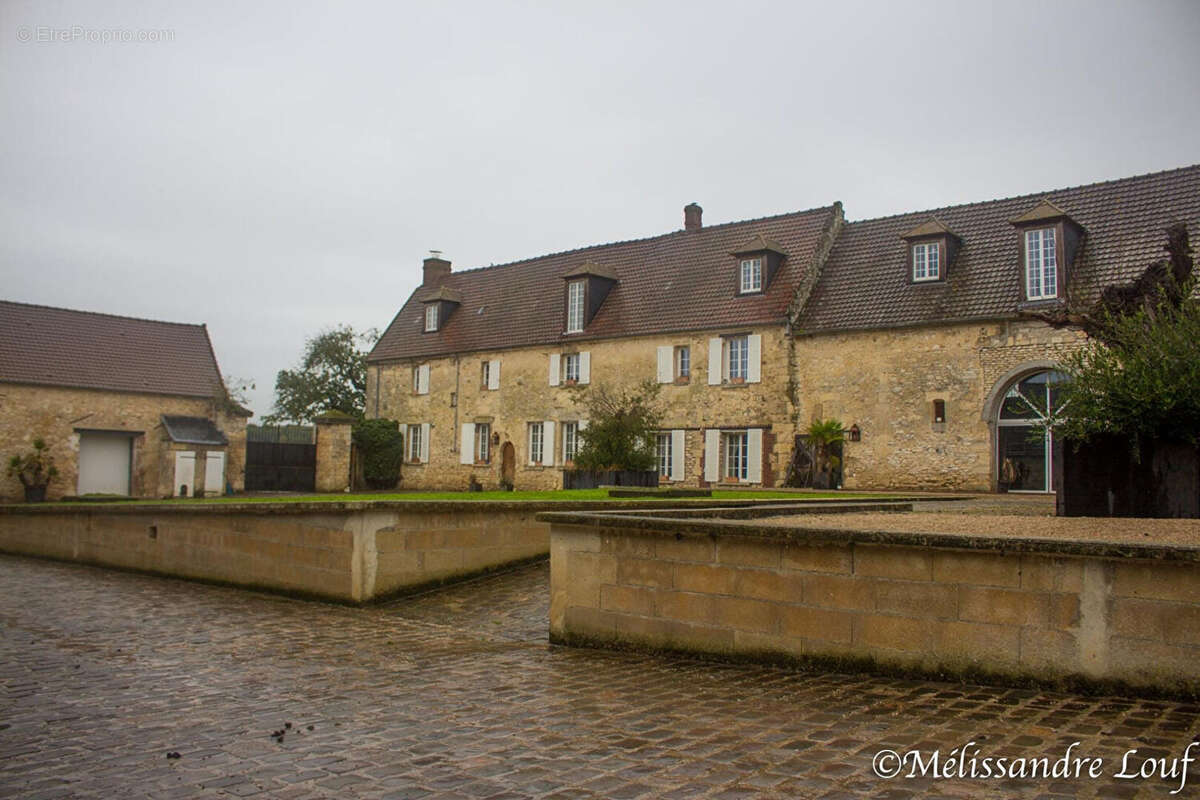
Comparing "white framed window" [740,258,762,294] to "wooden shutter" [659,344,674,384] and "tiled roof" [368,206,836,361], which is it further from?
"wooden shutter" [659,344,674,384]

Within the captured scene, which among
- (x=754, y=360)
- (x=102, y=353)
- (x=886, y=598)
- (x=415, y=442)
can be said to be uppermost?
(x=102, y=353)

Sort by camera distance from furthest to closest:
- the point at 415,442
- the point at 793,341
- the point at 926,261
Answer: the point at 415,442
the point at 793,341
the point at 926,261

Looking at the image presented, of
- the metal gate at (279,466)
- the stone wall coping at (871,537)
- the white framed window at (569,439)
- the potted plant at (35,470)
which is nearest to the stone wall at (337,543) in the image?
the stone wall coping at (871,537)

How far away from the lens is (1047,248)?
23.1 m

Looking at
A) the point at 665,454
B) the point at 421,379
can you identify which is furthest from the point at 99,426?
the point at 665,454

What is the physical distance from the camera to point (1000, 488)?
23.1 meters

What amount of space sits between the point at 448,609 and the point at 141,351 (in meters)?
32.9

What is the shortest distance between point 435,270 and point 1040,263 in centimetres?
2504

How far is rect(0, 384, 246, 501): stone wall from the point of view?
3309cm

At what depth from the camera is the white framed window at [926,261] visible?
82.9ft

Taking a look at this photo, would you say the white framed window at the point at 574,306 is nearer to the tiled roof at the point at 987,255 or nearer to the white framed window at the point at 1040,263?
the tiled roof at the point at 987,255

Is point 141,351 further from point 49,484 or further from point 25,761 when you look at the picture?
point 25,761

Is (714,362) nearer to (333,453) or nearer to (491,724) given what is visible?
(333,453)

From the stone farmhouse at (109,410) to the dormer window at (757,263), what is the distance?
20.1 m
